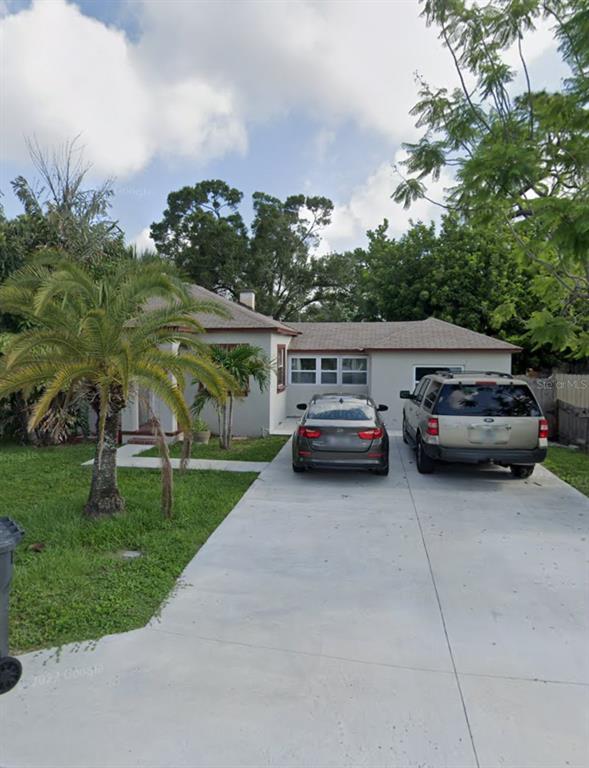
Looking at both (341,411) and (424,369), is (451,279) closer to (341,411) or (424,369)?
(424,369)

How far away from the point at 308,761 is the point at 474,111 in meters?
10.2

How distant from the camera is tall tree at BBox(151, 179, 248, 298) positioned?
111ft

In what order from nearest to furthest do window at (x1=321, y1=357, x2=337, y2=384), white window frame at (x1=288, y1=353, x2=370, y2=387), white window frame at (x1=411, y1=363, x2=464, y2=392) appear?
white window frame at (x1=411, y1=363, x2=464, y2=392) < white window frame at (x1=288, y1=353, x2=370, y2=387) < window at (x1=321, y1=357, x2=337, y2=384)

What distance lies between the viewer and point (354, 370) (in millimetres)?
17609

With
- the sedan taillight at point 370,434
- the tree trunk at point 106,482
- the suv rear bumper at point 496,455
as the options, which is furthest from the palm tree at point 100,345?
the suv rear bumper at point 496,455

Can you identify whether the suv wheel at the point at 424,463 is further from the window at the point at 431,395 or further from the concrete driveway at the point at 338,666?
the concrete driveway at the point at 338,666

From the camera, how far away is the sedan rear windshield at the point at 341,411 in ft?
28.3

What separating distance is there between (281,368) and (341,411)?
7.64m

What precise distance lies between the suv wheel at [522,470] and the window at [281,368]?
792 cm

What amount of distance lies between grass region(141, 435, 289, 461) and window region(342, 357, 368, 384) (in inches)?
205

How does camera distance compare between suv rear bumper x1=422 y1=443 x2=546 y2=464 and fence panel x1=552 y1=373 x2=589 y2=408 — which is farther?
fence panel x1=552 y1=373 x2=589 y2=408

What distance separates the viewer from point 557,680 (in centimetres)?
331

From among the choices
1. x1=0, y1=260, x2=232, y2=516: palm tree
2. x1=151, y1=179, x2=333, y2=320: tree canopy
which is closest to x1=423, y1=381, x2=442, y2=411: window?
x1=0, y1=260, x2=232, y2=516: palm tree

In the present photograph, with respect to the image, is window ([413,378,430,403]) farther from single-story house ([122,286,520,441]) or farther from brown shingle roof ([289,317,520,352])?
brown shingle roof ([289,317,520,352])
